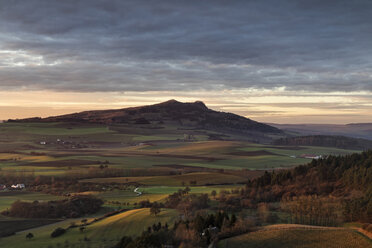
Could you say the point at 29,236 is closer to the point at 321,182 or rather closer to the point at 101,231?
the point at 101,231

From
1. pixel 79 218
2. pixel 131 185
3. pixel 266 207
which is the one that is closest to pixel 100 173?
pixel 131 185

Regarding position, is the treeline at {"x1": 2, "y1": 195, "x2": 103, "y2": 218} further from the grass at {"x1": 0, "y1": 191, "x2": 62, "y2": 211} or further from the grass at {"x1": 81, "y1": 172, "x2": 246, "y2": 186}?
the grass at {"x1": 81, "y1": 172, "x2": 246, "y2": 186}

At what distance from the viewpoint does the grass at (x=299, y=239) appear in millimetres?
55406

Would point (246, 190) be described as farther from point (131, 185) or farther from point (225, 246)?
point (225, 246)

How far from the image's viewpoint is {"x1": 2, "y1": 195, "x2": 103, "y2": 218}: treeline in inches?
3952

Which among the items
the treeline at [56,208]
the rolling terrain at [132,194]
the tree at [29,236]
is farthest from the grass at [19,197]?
the tree at [29,236]

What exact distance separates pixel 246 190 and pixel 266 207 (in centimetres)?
1949

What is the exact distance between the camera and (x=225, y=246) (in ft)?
187

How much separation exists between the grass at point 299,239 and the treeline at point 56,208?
2202 inches

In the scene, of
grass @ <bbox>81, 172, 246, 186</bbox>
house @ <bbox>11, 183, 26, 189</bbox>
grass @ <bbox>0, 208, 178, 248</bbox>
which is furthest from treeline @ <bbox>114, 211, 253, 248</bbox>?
house @ <bbox>11, 183, 26, 189</bbox>

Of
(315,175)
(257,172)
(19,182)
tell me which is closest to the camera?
(315,175)

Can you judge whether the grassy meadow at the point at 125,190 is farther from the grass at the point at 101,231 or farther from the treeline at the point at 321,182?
the treeline at the point at 321,182

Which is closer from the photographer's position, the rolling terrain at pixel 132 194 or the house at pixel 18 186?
the rolling terrain at pixel 132 194

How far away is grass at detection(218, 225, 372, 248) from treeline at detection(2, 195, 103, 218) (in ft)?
184
